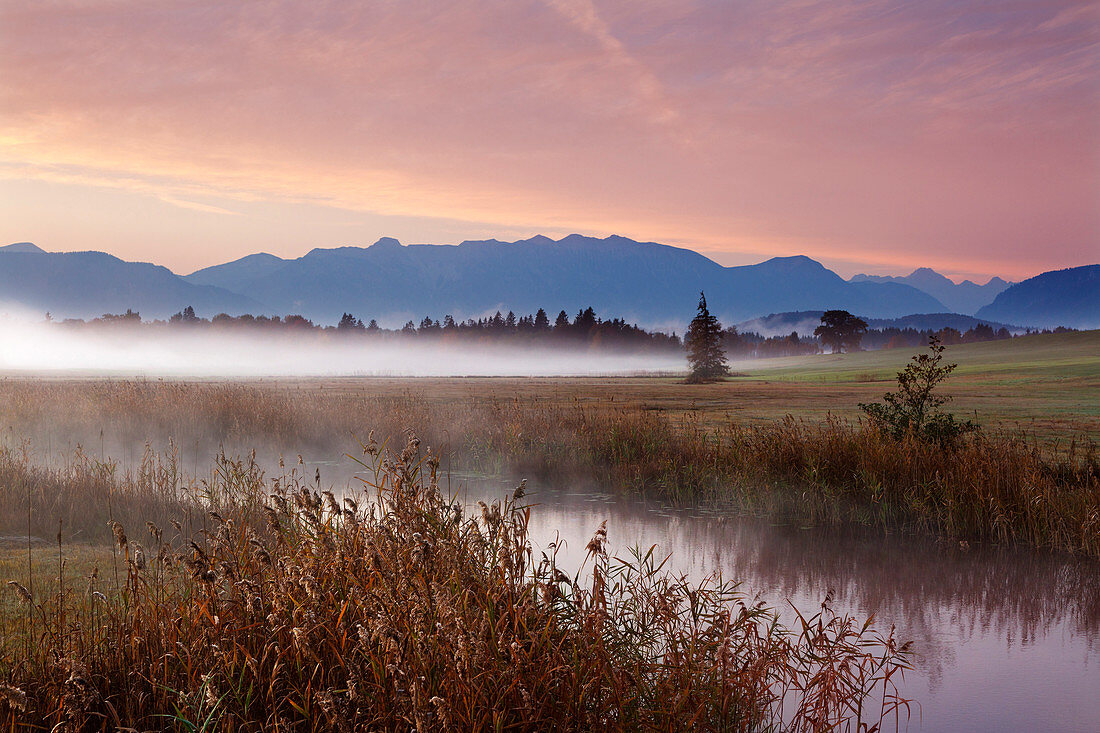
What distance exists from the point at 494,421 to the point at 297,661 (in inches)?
717

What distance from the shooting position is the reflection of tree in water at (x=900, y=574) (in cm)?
961

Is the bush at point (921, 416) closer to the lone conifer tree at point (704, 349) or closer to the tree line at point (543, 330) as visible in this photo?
the lone conifer tree at point (704, 349)

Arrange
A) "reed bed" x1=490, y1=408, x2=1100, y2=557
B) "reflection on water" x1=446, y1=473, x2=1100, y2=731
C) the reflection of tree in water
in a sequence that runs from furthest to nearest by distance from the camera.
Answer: "reed bed" x1=490, y1=408, x2=1100, y2=557, the reflection of tree in water, "reflection on water" x1=446, y1=473, x2=1100, y2=731

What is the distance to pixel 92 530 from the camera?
11.5m

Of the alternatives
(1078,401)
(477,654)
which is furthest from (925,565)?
(1078,401)

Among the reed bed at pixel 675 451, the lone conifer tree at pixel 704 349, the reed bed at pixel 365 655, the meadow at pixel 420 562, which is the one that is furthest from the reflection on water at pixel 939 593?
the lone conifer tree at pixel 704 349

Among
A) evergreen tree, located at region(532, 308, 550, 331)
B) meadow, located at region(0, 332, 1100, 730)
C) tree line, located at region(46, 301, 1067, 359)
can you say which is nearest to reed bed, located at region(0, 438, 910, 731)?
meadow, located at region(0, 332, 1100, 730)

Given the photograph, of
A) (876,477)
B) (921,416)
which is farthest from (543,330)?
(876,477)

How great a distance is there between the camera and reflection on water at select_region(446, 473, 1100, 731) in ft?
25.1

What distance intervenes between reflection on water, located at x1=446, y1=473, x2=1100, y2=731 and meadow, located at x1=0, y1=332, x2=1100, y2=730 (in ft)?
1.98

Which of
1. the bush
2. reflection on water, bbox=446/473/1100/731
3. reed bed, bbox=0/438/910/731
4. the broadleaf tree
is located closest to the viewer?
reed bed, bbox=0/438/910/731

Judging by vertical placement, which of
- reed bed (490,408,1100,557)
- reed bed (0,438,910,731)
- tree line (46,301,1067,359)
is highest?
tree line (46,301,1067,359)

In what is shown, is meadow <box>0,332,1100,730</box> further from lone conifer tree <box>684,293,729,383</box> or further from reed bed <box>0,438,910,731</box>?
lone conifer tree <box>684,293,729,383</box>

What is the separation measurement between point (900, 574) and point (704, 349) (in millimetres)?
71328
